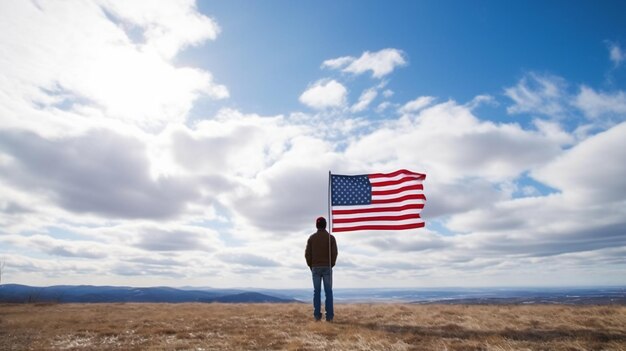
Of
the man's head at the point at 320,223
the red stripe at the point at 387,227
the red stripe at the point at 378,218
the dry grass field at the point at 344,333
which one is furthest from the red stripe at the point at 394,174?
the dry grass field at the point at 344,333

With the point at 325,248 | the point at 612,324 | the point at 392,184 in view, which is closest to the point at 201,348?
the point at 325,248

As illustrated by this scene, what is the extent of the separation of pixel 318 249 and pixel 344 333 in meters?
3.77

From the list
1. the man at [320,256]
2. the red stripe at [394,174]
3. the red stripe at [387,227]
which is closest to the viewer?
the man at [320,256]

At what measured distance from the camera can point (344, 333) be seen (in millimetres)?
8828

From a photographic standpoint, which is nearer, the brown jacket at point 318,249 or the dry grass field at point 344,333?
the dry grass field at point 344,333

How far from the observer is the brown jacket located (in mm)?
12305

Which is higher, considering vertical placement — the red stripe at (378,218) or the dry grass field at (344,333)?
the red stripe at (378,218)

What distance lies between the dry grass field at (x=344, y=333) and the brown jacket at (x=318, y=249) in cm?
179

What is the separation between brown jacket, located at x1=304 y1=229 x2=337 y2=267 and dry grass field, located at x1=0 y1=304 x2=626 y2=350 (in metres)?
1.79

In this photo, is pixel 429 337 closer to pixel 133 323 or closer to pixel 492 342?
pixel 492 342

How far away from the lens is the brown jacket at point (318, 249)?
40.4 feet

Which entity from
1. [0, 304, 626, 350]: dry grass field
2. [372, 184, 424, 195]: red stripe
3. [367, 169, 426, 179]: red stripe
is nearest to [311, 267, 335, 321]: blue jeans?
[0, 304, 626, 350]: dry grass field

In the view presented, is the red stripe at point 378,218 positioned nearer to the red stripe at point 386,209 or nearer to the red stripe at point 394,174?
the red stripe at point 386,209

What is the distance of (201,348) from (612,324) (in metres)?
9.31
